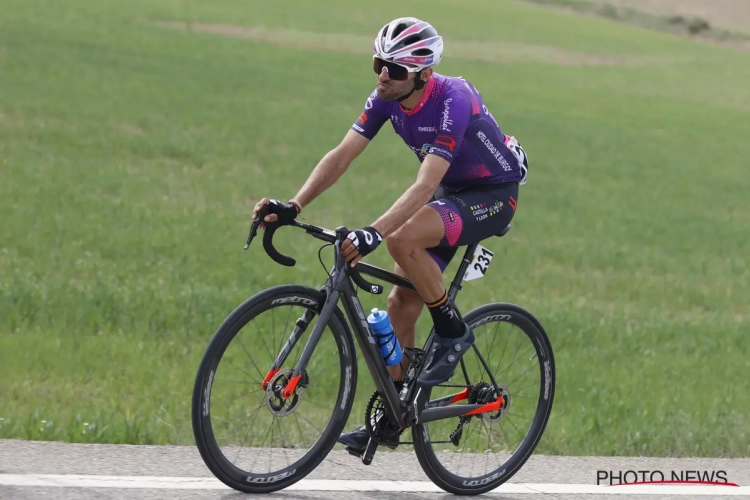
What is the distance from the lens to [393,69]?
16.9ft

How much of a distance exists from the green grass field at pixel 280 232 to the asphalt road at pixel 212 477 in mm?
485

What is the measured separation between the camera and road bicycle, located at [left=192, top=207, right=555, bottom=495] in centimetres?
480

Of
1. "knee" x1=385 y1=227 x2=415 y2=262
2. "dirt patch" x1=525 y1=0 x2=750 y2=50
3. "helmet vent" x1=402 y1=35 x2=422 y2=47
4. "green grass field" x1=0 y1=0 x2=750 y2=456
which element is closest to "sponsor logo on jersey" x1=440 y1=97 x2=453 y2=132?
"helmet vent" x1=402 y1=35 x2=422 y2=47

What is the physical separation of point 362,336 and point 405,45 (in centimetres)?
130

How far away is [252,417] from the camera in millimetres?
5035

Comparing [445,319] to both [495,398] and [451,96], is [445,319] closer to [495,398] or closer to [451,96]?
[495,398]

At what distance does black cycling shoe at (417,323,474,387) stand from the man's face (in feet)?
3.77

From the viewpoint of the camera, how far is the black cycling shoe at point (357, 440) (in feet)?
17.4

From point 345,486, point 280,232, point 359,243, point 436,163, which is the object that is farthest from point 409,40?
point 280,232

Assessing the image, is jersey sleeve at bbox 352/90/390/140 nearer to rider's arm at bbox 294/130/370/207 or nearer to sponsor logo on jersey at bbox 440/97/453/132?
rider's arm at bbox 294/130/370/207

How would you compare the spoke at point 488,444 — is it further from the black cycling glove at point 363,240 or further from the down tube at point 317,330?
the black cycling glove at point 363,240

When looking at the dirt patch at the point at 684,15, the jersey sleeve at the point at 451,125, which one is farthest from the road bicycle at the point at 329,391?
the dirt patch at the point at 684,15

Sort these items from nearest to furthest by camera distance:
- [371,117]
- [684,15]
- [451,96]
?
[451,96] < [371,117] < [684,15]

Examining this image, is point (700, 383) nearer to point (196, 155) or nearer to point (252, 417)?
point (252, 417)
